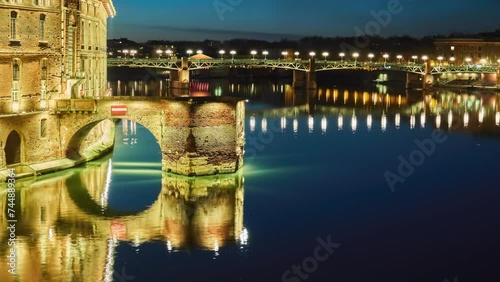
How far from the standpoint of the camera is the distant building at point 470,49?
451ft

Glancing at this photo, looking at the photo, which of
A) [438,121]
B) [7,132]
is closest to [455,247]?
[7,132]

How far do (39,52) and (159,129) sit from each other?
6564mm

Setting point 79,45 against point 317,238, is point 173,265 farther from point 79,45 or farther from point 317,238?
point 79,45

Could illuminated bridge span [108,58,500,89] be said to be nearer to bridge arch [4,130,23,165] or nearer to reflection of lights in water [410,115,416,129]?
reflection of lights in water [410,115,416,129]

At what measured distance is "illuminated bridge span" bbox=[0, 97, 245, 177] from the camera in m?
35.2

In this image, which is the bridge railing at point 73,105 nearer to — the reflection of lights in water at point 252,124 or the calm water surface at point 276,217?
the calm water surface at point 276,217

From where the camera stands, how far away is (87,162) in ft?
129

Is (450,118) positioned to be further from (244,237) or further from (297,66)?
(297,66)

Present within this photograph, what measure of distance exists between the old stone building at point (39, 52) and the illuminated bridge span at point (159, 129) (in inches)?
32.9

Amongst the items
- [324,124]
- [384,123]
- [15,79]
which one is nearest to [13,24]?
[15,79]

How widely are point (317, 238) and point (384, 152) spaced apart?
69.7 feet

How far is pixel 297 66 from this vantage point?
119812mm

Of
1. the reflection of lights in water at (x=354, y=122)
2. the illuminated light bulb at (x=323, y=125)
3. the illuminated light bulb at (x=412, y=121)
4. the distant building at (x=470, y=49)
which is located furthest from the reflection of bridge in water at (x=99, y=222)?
the distant building at (x=470, y=49)

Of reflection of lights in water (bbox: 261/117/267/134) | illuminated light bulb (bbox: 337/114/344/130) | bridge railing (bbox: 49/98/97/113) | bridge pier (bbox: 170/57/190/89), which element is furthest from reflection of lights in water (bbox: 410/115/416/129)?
bridge pier (bbox: 170/57/190/89)
